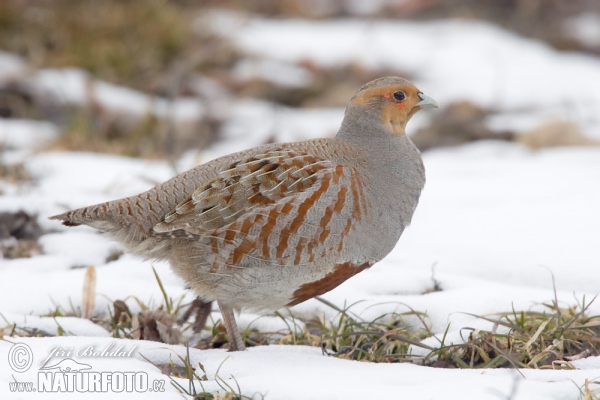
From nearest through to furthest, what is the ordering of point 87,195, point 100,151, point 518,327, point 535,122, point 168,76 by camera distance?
point 518,327, point 87,195, point 100,151, point 535,122, point 168,76

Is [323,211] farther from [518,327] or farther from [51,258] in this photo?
[51,258]

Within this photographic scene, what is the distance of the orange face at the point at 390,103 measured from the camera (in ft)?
13.0

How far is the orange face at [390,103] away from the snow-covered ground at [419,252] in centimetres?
82

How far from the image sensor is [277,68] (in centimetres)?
958

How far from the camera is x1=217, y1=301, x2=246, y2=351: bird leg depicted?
3.55m

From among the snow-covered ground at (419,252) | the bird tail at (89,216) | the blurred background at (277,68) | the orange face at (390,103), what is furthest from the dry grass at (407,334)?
the blurred background at (277,68)

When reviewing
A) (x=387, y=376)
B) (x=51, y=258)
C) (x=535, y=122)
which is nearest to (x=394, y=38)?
(x=535, y=122)

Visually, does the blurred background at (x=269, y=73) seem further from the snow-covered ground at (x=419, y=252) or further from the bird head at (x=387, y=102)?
the bird head at (x=387, y=102)

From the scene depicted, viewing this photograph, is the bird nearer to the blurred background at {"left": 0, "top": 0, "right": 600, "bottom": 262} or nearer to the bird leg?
the bird leg

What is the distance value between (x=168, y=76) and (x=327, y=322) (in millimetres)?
5579

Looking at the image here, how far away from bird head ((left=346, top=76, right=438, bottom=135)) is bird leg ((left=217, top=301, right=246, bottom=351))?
3.92 feet

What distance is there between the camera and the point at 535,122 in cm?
827

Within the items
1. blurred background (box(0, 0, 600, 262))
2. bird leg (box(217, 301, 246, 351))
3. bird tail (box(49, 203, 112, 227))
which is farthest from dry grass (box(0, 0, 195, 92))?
bird leg (box(217, 301, 246, 351))

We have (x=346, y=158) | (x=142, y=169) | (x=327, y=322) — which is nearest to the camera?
(x=346, y=158)
